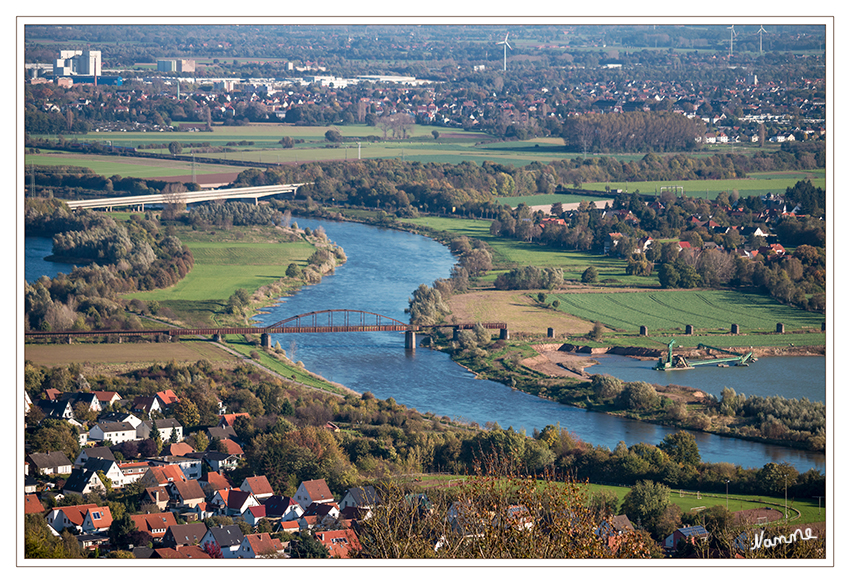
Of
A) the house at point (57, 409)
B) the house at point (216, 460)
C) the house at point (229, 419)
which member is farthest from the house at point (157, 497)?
the house at point (57, 409)

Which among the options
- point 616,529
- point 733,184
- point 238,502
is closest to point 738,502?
point 616,529

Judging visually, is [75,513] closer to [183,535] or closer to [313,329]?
[183,535]

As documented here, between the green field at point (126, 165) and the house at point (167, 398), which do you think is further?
the green field at point (126, 165)

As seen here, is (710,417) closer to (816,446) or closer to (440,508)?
(816,446)

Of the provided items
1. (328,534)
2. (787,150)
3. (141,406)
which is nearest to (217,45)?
(787,150)

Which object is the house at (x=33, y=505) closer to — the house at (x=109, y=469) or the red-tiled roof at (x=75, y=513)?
the red-tiled roof at (x=75, y=513)

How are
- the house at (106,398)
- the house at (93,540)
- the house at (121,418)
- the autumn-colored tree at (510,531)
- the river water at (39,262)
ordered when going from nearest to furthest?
the autumn-colored tree at (510,531), the house at (93,540), the house at (121,418), the house at (106,398), the river water at (39,262)

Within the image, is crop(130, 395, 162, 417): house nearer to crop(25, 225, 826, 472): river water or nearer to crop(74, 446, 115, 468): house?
crop(74, 446, 115, 468): house

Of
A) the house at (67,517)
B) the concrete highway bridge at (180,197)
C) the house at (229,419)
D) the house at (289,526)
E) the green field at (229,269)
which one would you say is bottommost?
the house at (289,526)
